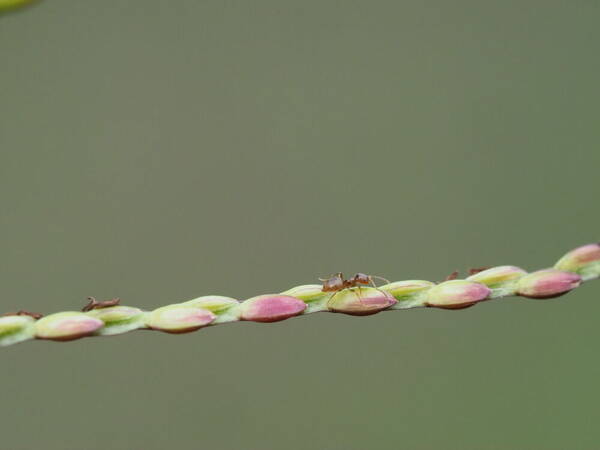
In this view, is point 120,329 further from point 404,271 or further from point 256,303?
point 404,271

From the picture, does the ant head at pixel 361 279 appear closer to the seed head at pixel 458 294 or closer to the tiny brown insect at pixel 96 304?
the seed head at pixel 458 294

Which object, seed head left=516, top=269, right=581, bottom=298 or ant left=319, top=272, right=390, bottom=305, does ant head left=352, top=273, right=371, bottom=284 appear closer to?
ant left=319, top=272, right=390, bottom=305

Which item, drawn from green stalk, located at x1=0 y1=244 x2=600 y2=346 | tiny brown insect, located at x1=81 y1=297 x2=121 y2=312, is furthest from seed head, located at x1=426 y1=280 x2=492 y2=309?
tiny brown insect, located at x1=81 y1=297 x2=121 y2=312

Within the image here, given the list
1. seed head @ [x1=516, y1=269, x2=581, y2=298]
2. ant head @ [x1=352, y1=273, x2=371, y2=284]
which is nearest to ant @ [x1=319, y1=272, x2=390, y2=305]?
ant head @ [x1=352, y1=273, x2=371, y2=284]

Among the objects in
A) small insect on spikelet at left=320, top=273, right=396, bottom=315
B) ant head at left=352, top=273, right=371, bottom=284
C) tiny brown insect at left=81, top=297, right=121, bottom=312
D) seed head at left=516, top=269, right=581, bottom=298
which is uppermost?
ant head at left=352, top=273, right=371, bottom=284

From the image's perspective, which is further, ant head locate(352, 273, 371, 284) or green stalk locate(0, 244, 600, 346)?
ant head locate(352, 273, 371, 284)

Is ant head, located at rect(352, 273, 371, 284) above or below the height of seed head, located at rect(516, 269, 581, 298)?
above

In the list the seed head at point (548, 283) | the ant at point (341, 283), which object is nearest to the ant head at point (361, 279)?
the ant at point (341, 283)

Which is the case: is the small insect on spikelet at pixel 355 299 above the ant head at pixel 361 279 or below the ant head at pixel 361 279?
below

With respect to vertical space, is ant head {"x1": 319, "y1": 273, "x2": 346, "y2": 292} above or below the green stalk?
above

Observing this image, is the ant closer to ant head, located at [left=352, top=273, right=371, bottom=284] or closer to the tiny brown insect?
ant head, located at [left=352, top=273, right=371, bottom=284]

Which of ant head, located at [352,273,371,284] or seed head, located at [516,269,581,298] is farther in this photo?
ant head, located at [352,273,371,284]

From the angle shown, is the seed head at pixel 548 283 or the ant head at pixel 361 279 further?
the ant head at pixel 361 279
